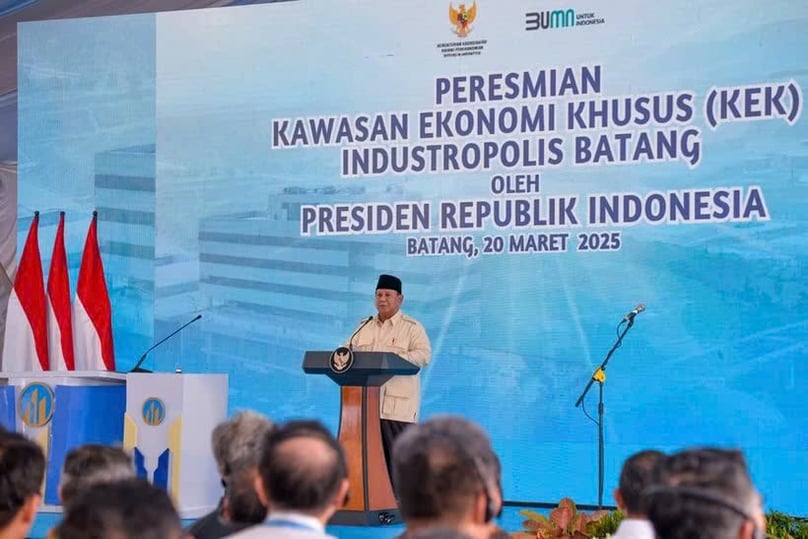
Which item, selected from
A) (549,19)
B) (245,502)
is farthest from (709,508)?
(549,19)

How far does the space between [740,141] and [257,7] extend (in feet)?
10.7

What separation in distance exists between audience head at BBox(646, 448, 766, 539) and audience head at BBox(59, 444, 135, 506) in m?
1.23

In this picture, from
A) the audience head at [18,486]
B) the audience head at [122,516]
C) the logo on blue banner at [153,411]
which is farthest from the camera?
the logo on blue banner at [153,411]

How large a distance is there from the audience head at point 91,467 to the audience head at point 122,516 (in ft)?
2.63

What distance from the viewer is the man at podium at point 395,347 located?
739cm

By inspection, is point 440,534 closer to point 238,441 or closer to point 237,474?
point 237,474

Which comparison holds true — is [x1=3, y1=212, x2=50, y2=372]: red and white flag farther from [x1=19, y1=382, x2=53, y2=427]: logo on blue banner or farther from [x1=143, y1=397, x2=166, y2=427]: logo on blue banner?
[x1=143, y1=397, x2=166, y2=427]: logo on blue banner

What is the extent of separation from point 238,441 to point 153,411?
4236 millimetres

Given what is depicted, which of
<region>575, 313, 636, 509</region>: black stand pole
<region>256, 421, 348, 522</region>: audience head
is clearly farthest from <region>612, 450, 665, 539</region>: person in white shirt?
<region>575, 313, 636, 509</region>: black stand pole

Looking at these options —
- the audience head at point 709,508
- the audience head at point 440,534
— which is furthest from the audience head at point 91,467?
the audience head at point 709,508

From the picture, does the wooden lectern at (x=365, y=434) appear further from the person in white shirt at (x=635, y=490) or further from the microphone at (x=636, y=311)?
the person in white shirt at (x=635, y=490)

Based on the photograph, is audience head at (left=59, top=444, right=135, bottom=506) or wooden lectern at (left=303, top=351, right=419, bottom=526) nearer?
audience head at (left=59, top=444, right=135, bottom=506)

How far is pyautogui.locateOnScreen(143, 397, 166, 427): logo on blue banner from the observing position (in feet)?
23.8

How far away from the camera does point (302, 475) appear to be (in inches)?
93.6
